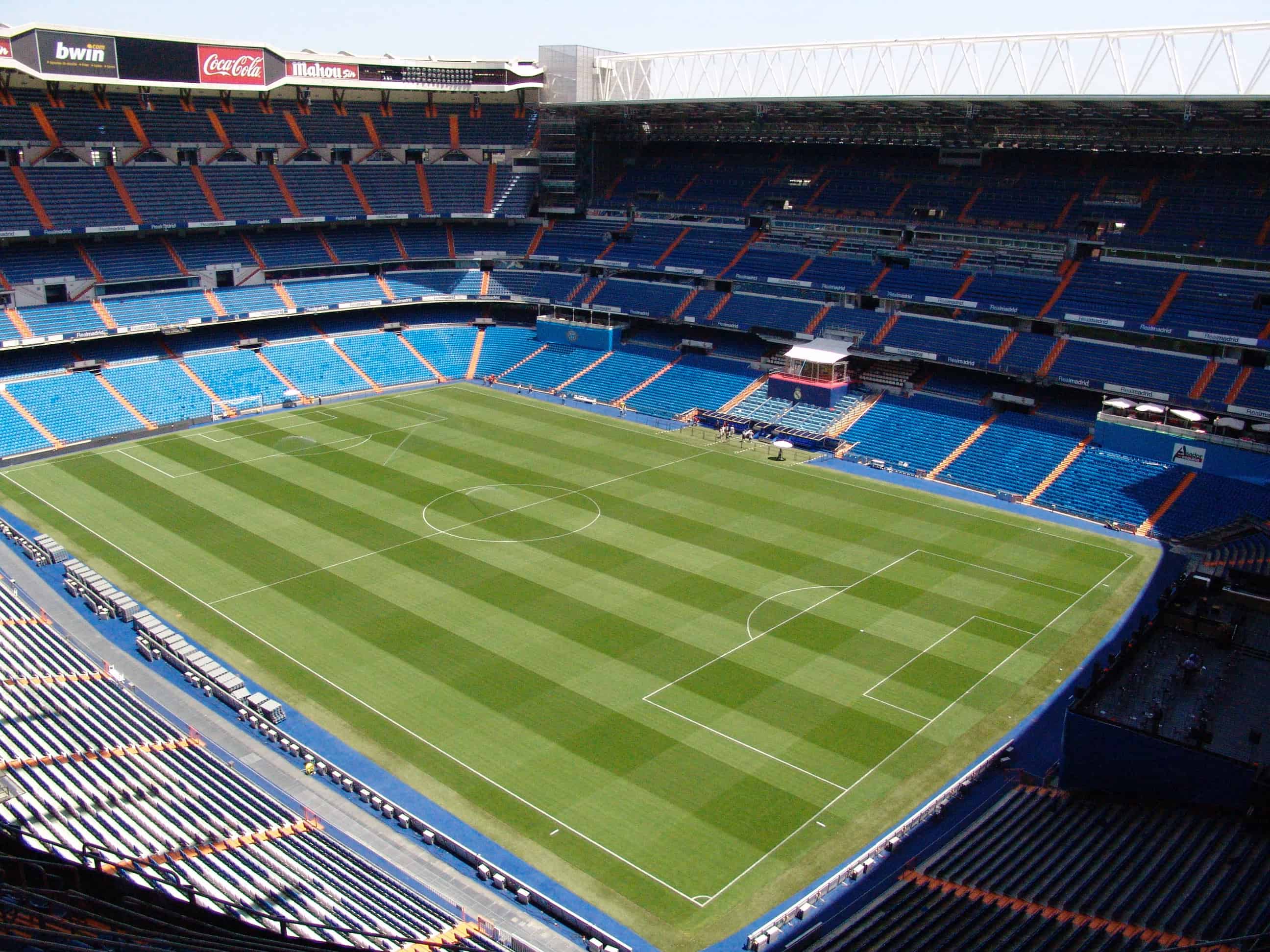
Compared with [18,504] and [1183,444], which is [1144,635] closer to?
[1183,444]

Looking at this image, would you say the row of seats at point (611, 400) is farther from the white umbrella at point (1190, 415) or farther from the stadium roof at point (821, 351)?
the stadium roof at point (821, 351)

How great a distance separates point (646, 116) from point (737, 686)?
52642 mm

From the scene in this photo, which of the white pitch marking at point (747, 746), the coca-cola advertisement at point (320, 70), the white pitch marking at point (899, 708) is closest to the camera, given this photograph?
the white pitch marking at point (747, 746)

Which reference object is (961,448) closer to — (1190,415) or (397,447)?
(1190,415)

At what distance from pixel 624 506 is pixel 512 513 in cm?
502

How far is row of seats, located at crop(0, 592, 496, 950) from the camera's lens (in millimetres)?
17875

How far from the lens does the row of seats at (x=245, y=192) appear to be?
5994 cm

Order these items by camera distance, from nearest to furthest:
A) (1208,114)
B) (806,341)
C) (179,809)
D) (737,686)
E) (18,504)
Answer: (179,809), (737,686), (18,504), (1208,114), (806,341)

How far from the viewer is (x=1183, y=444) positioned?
4653 cm

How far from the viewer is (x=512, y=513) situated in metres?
44.5

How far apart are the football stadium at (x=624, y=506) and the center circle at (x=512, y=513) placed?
0.34 metres

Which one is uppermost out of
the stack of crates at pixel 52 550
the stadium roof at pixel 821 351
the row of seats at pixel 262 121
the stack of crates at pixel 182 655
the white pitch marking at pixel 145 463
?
the row of seats at pixel 262 121

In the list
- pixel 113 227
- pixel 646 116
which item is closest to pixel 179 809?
pixel 113 227

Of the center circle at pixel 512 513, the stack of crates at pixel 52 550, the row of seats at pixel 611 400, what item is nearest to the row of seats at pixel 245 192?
the row of seats at pixel 611 400
